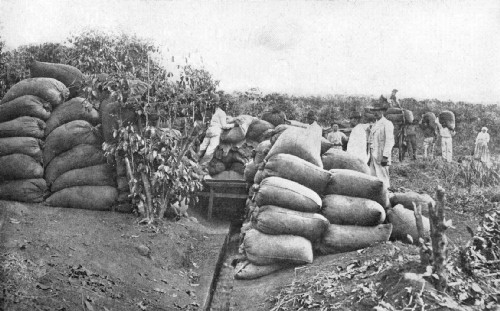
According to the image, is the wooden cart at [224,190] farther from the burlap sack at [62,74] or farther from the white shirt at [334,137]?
the burlap sack at [62,74]

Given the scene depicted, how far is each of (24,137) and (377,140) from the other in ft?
17.4

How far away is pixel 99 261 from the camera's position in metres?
3.94

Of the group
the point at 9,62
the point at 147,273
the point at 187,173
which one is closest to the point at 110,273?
the point at 147,273

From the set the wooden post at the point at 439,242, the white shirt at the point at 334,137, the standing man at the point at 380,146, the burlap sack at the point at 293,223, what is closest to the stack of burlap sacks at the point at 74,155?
the burlap sack at the point at 293,223

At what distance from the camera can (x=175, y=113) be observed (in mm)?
5840

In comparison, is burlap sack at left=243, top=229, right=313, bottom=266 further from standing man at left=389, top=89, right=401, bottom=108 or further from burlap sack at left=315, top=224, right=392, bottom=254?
standing man at left=389, top=89, right=401, bottom=108

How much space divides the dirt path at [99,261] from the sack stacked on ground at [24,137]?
0.24 meters

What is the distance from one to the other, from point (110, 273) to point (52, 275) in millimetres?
748

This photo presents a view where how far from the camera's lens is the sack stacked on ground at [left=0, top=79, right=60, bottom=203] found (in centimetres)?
496

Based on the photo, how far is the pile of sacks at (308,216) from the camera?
4.30 metres

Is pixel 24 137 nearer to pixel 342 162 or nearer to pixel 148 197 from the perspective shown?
pixel 148 197

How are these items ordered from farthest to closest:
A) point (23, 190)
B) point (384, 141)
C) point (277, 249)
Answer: point (384, 141) < point (23, 190) < point (277, 249)

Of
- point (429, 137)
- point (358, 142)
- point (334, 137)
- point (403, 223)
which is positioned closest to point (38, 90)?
point (403, 223)

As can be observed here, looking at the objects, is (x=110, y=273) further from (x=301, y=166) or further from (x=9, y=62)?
(x=9, y=62)
